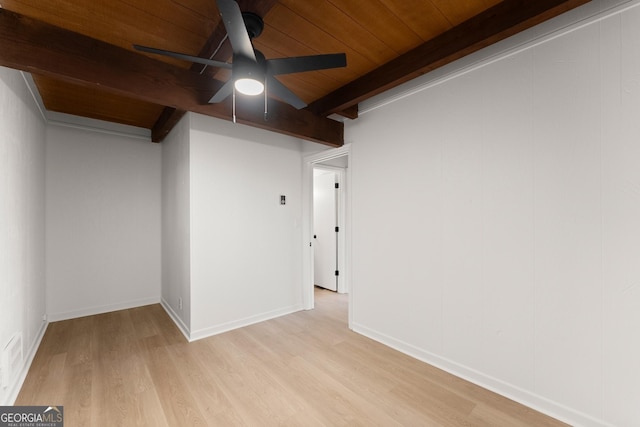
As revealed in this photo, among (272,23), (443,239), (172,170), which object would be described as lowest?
(443,239)

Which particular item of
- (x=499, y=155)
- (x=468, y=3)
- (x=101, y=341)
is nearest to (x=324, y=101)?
(x=468, y=3)

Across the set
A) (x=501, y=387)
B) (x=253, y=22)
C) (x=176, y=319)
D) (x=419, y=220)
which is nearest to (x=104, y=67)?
(x=253, y=22)

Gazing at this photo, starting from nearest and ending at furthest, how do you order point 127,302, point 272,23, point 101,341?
point 272,23 < point 101,341 < point 127,302

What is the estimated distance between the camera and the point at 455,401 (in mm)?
1971

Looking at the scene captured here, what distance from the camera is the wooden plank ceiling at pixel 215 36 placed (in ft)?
5.43

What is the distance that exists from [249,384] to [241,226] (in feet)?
5.53

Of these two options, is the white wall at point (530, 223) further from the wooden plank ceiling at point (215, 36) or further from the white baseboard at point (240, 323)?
the white baseboard at point (240, 323)

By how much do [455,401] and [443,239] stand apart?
46.7 inches

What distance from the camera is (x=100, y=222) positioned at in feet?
12.5

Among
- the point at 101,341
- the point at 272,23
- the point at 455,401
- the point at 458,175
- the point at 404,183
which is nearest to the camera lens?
the point at 272,23

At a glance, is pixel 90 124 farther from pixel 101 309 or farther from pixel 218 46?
pixel 218 46

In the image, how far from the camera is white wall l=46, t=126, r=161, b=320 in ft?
11.5

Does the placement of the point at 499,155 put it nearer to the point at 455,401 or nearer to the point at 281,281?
the point at 455,401

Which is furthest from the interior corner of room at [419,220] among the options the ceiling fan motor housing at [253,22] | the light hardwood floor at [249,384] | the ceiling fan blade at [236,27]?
the ceiling fan blade at [236,27]
